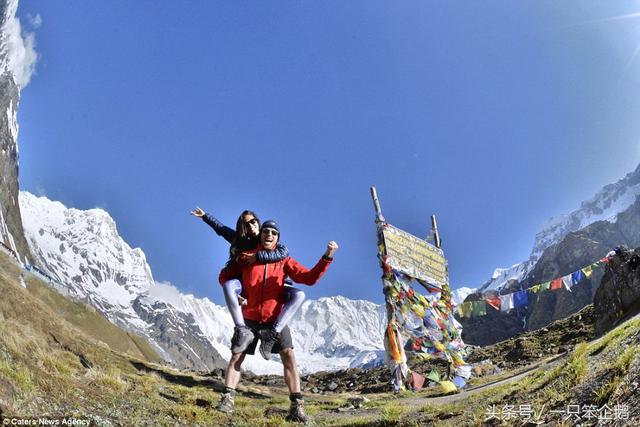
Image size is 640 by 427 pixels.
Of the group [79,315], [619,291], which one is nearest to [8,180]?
[79,315]

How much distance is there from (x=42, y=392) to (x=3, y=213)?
17842 cm

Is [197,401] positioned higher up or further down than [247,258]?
further down

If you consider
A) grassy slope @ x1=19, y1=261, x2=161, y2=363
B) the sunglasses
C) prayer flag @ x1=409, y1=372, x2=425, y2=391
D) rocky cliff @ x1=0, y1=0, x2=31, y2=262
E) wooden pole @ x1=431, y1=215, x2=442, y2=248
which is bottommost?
prayer flag @ x1=409, y1=372, x2=425, y2=391

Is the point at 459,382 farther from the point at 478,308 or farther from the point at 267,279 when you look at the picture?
the point at 267,279

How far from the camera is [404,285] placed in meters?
16.9

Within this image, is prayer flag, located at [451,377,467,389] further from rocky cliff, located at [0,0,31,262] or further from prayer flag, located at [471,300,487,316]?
rocky cliff, located at [0,0,31,262]

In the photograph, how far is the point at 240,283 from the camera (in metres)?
6.92

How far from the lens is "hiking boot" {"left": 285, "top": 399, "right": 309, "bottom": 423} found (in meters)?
5.82

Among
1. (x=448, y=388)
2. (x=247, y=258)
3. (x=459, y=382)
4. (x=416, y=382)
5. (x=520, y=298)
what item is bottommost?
(x=448, y=388)

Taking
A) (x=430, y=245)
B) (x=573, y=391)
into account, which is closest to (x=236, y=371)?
(x=573, y=391)

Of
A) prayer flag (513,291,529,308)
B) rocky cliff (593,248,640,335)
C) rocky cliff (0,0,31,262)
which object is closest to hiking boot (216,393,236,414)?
rocky cliff (593,248,640,335)

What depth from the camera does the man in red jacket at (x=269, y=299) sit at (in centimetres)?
617

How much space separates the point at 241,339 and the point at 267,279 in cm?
95

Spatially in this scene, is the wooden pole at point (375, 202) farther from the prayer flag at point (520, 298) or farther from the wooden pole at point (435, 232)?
the prayer flag at point (520, 298)
